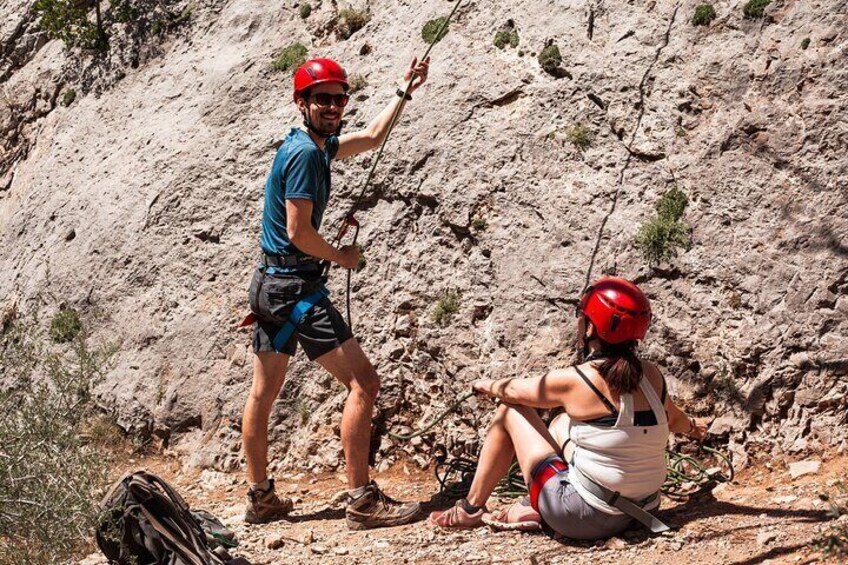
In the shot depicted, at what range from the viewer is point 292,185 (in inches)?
228

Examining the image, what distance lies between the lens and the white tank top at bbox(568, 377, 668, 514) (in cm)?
511

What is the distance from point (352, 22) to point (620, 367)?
18.2 ft

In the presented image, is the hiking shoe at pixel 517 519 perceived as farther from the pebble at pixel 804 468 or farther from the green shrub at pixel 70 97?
the green shrub at pixel 70 97

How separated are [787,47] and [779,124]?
691mm

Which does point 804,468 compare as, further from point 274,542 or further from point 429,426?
point 274,542

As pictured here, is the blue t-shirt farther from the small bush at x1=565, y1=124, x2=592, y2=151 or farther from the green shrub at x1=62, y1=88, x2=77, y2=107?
the green shrub at x1=62, y1=88, x2=77, y2=107

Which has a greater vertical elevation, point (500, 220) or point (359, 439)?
point (500, 220)

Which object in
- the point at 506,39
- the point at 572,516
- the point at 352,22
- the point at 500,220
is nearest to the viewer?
the point at 572,516

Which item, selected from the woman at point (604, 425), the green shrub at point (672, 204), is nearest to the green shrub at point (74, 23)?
the green shrub at point (672, 204)

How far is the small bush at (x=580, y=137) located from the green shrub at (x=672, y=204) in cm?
83

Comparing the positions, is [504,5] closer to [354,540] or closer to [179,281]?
[179,281]

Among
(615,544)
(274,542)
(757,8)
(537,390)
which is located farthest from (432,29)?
(615,544)

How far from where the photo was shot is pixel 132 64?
10.8 m

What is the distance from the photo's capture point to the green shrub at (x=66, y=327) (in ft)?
29.9
